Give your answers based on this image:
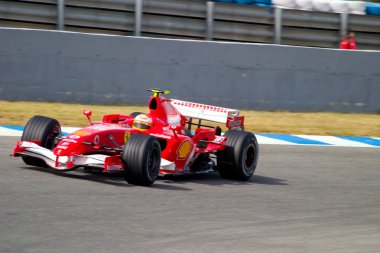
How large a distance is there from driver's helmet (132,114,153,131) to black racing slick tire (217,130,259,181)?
0.94 metres

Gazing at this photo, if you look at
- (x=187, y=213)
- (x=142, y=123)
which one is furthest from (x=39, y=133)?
(x=187, y=213)

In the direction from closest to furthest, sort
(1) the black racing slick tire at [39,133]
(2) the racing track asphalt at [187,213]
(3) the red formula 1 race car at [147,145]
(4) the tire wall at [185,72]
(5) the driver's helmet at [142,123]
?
(2) the racing track asphalt at [187,213] → (3) the red formula 1 race car at [147,145] → (1) the black racing slick tire at [39,133] → (5) the driver's helmet at [142,123] → (4) the tire wall at [185,72]

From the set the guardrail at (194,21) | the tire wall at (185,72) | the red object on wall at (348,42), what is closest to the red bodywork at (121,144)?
the tire wall at (185,72)

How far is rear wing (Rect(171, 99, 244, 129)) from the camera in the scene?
362 inches

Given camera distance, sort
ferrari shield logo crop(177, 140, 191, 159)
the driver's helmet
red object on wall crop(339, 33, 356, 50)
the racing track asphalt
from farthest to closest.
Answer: red object on wall crop(339, 33, 356, 50), the driver's helmet, ferrari shield logo crop(177, 140, 191, 159), the racing track asphalt

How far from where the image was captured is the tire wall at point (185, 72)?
13492 millimetres

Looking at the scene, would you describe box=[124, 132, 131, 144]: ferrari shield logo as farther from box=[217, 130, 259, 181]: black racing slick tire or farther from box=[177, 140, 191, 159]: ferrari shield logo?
box=[217, 130, 259, 181]: black racing slick tire

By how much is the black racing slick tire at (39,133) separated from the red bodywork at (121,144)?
132 mm

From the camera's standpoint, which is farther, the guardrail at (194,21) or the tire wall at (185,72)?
the guardrail at (194,21)

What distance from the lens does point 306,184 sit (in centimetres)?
904

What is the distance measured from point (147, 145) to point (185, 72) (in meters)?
6.66

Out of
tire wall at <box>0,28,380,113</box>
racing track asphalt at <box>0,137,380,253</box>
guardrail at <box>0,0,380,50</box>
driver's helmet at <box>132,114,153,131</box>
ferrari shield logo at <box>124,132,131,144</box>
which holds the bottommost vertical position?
racing track asphalt at <box>0,137,380,253</box>

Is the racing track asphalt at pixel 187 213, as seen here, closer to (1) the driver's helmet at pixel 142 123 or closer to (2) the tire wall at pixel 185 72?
(1) the driver's helmet at pixel 142 123

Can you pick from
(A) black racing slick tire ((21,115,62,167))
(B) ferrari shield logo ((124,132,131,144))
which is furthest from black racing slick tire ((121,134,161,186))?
(A) black racing slick tire ((21,115,62,167))
